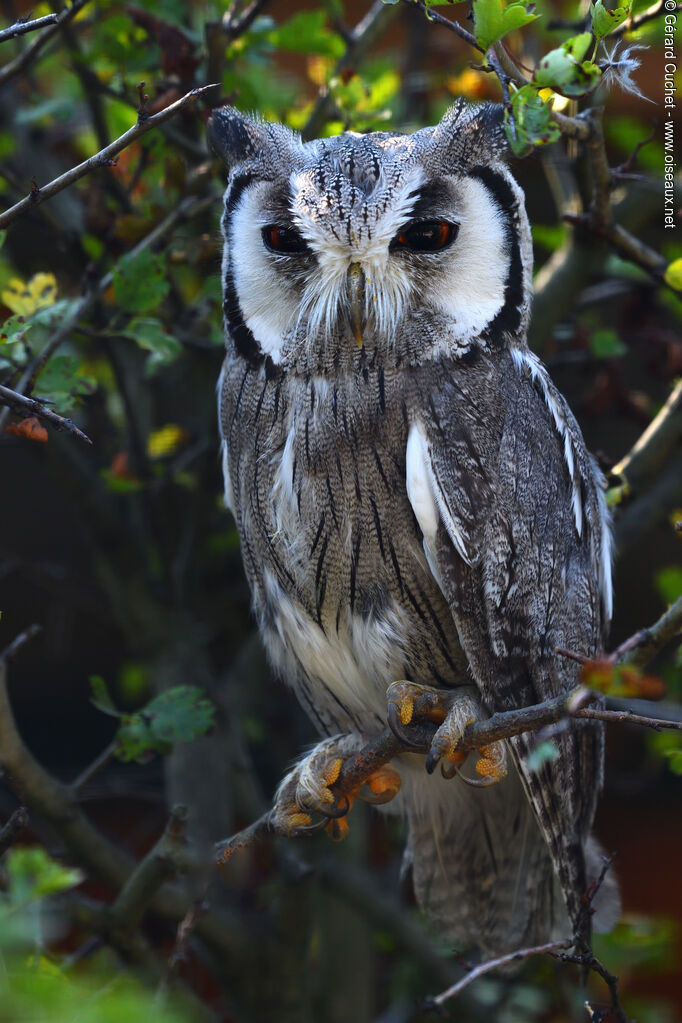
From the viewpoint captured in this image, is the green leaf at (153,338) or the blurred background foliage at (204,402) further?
the blurred background foliage at (204,402)

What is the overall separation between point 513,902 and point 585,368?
3.48ft

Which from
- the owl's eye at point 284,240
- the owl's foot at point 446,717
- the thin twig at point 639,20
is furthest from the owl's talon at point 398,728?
the thin twig at point 639,20

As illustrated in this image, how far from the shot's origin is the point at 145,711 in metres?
1.44

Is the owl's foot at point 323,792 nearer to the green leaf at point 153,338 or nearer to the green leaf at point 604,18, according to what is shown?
the green leaf at point 153,338

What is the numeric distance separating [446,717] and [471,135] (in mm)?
790

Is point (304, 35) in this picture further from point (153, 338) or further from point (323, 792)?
point (323, 792)

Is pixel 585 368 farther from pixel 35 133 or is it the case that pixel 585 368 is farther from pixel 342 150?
pixel 35 133

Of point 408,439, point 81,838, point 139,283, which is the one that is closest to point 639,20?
point 408,439

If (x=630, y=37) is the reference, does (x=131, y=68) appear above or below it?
above

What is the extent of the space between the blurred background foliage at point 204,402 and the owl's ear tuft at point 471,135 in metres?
0.21

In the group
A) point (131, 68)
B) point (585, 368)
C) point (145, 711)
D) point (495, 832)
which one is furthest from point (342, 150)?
point (495, 832)

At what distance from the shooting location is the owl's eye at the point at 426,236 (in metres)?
1.30

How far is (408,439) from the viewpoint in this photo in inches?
54.0

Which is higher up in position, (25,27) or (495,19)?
(25,27)
